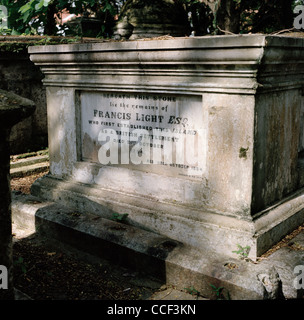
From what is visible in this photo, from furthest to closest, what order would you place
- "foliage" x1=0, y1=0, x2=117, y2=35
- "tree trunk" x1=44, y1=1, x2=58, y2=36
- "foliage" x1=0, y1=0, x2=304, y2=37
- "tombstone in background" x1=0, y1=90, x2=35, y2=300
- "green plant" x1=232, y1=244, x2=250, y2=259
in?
"tree trunk" x1=44, y1=1, x2=58, y2=36, "foliage" x1=0, y1=0, x2=304, y2=37, "foliage" x1=0, y1=0, x2=117, y2=35, "green plant" x1=232, y1=244, x2=250, y2=259, "tombstone in background" x1=0, y1=90, x2=35, y2=300

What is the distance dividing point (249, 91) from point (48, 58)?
6.21 ft

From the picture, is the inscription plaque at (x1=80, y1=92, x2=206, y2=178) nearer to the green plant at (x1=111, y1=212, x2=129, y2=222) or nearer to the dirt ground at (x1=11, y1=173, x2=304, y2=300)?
the green plant at (x1=111, y1=212, x2=129, y2=222)

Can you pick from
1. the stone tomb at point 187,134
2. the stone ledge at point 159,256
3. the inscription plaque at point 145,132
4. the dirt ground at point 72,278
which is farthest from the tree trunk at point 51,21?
the dirt ground at point 72,278

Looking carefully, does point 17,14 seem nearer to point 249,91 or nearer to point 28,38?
point 28,38

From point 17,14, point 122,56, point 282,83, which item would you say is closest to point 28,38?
point 17,14

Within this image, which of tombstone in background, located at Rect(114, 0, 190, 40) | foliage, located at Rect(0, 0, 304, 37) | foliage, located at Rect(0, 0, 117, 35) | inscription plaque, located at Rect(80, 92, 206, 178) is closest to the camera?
inscription plaque, located at Rect(80, 92, 206, 178)

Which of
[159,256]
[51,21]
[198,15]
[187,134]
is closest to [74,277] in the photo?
[159,256]

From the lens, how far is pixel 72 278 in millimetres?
2668

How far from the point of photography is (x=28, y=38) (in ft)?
19.1

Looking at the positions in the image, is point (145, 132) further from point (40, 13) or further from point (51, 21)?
point (51, 21)

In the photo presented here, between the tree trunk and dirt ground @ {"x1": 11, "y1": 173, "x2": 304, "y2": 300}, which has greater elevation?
the tree trunk

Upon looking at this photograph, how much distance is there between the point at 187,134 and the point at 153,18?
3566mm

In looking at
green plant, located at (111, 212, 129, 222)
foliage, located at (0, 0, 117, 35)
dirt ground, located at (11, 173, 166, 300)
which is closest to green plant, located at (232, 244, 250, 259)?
dirt ground, located at (11, 173, 166, 300)

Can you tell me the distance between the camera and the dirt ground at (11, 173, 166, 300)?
2.47m
